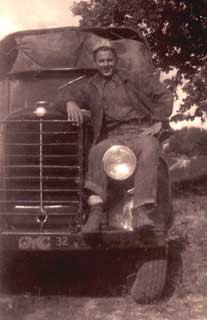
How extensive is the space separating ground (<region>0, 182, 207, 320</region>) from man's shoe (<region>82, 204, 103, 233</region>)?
2.40 feet

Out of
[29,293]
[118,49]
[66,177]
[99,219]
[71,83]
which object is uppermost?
[118,49]

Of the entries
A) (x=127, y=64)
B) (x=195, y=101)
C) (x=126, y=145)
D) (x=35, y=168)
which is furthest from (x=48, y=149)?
(x=195, y=101)

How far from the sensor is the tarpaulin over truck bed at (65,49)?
21.9 ft

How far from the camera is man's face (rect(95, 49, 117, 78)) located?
17.7 ft

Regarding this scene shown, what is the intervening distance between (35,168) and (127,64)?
210 centimetres

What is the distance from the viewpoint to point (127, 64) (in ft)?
21.9

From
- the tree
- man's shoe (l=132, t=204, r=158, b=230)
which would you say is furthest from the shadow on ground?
the tree

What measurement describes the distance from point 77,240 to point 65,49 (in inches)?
110

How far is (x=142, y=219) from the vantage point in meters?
4.71

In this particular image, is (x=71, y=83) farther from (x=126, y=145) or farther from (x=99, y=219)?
(x=99, y=219)

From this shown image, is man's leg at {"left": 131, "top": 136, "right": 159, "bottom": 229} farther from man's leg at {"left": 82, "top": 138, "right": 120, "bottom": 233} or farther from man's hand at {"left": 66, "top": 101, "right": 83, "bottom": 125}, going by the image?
man's hand at {"left": 66, "top": 101, "right": 83, "bottom": 125}

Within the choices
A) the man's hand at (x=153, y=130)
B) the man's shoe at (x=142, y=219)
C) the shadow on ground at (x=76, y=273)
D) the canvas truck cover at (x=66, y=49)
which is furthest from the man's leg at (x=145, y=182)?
the canvas truck cover at (x=66, y=49)

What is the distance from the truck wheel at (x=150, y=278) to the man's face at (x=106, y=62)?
178 centimetres

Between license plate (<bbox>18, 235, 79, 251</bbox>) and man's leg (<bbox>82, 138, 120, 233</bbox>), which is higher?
man's leg (<bbox>82, 138, 120, 233</bbox>)
